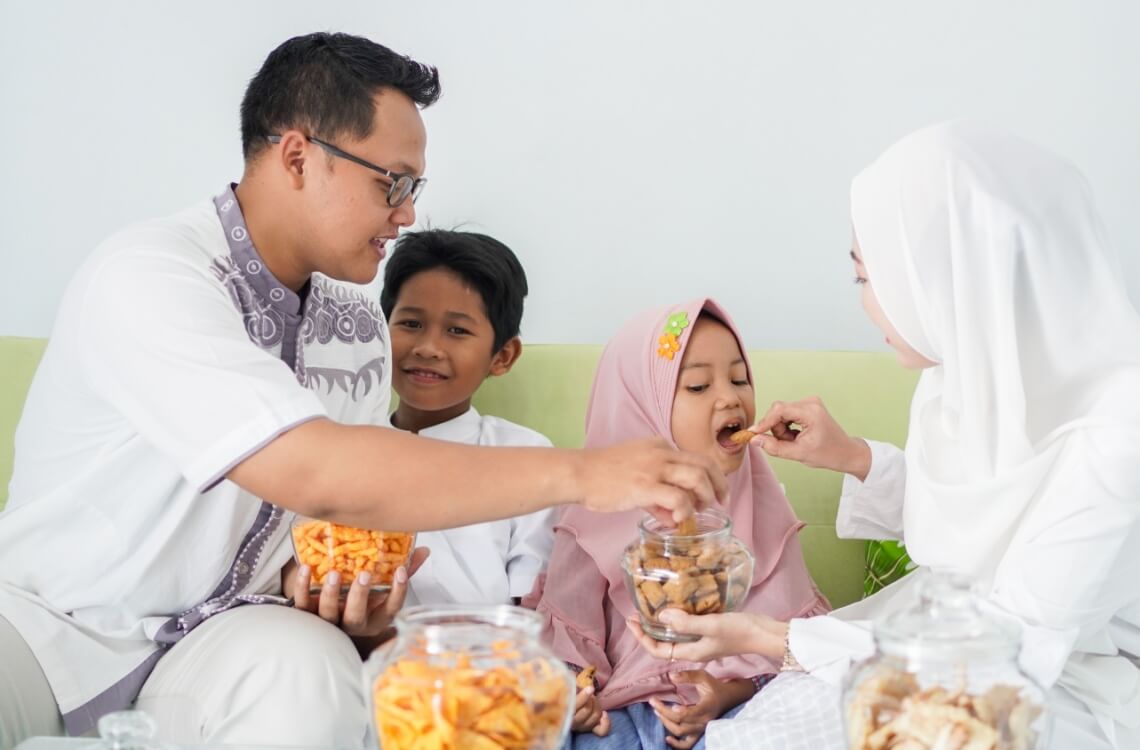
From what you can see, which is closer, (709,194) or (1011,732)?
(1011,732)

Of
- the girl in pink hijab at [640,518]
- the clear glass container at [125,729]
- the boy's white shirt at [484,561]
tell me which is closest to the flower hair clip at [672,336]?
the girl in pink hijab at [640,518]

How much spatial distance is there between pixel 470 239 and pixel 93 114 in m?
1.04

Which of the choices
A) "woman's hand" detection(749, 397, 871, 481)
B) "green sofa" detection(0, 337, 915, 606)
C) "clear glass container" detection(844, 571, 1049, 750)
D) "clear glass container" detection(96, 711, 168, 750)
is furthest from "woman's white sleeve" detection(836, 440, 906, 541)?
"clear glass container" detection(96, 711, 168, 750)

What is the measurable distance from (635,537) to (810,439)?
13.3 inches

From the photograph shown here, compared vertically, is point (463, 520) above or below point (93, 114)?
below

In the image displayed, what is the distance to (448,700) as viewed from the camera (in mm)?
929

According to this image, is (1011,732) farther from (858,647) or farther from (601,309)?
(601,309)

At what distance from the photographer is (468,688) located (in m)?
0.93

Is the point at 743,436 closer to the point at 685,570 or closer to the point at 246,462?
the point at 685,570

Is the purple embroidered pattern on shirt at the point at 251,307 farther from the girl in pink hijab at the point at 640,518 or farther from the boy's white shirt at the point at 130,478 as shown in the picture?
the girl in pink hijab at the point at 640,518

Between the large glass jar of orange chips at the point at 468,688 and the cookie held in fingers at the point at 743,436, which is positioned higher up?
the large glass jar of orange chips at the point at 468,688

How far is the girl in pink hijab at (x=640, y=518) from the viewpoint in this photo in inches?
74.7

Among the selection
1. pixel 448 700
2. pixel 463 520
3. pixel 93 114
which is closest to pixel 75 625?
pixel 463 520

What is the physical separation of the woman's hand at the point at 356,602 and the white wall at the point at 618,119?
3.57ft
